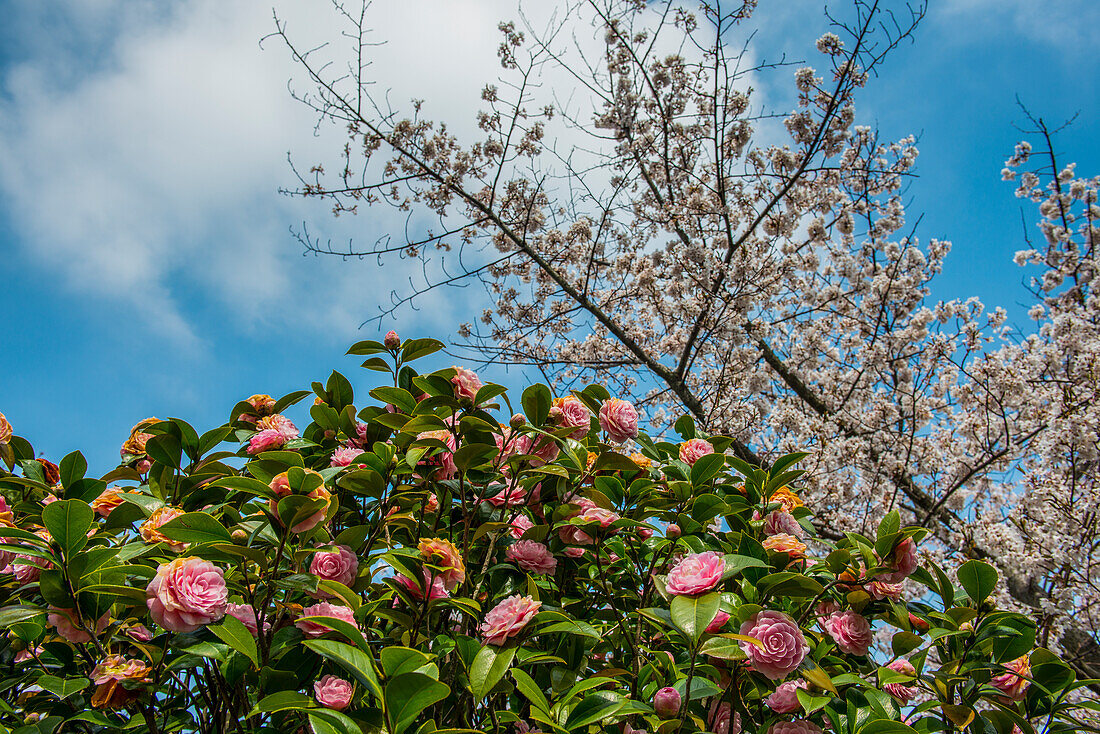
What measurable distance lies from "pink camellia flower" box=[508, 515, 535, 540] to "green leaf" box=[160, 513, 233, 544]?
1.86ft

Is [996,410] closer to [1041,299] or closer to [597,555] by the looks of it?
[1041,299]

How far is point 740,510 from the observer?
1384mm

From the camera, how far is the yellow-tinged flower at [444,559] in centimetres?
106

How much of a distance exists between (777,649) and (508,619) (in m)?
0.43

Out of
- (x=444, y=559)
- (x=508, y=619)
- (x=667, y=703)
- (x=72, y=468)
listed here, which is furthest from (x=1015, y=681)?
(x=72, y=468)

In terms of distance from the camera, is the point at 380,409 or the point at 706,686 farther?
the point at 380,409

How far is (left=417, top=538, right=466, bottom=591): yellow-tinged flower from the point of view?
1056 millimetres

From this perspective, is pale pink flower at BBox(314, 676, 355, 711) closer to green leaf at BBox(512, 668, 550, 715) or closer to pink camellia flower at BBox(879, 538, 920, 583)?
green leaf at BBox(512, 668, 550, 715)

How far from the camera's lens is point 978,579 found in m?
1.21

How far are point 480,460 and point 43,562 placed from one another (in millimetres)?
823

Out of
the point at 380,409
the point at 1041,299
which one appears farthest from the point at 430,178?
the point at 1041,299

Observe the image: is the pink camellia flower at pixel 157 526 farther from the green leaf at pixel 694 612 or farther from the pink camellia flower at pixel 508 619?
the green leaf at pixel 694 612

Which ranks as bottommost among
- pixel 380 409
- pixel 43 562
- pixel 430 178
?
pixel 43 562

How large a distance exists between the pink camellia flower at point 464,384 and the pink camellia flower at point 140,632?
2.46 feet
